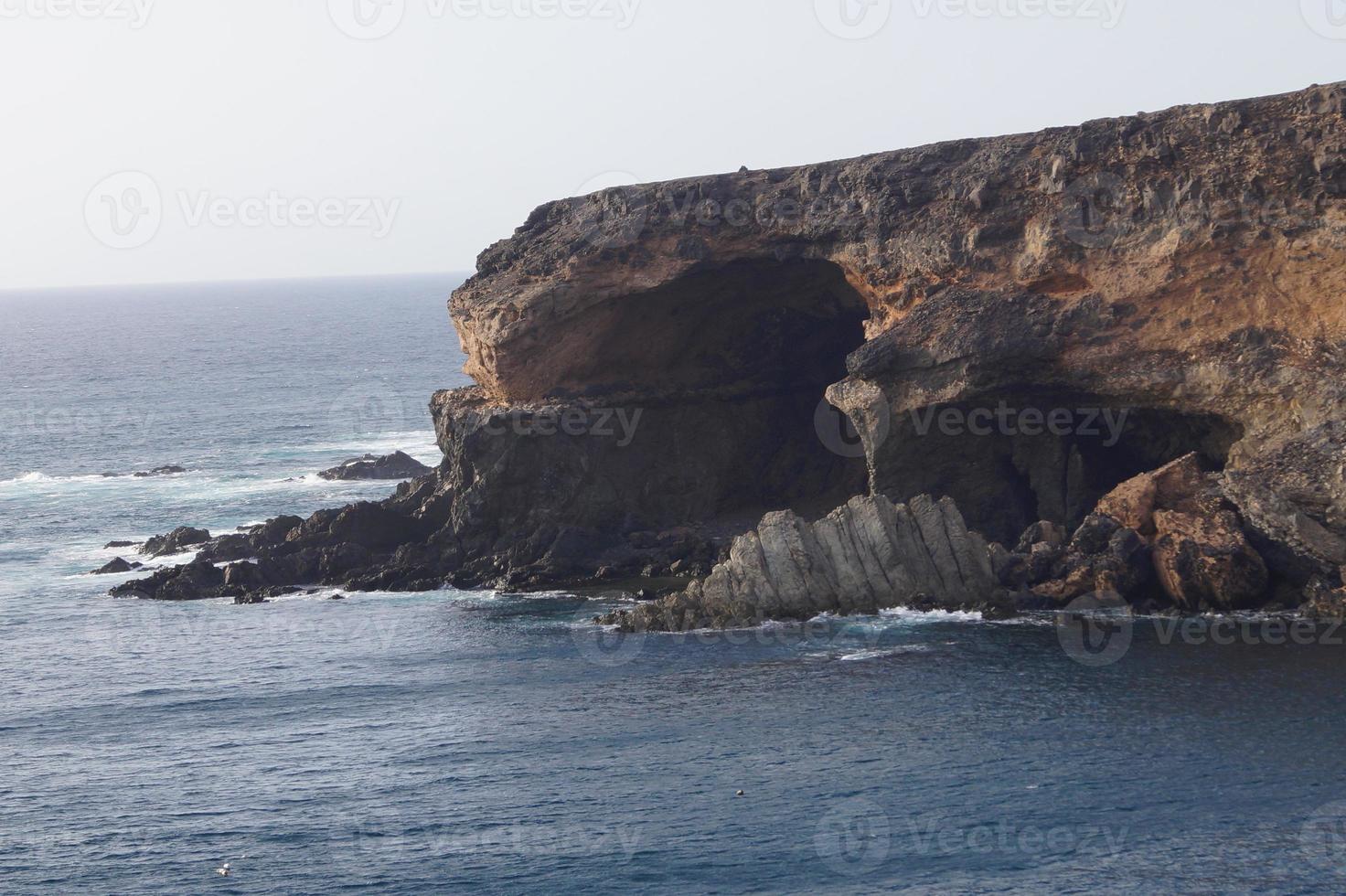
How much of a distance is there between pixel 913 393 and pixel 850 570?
7921 millimetres

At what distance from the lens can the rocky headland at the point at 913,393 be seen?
48.1m

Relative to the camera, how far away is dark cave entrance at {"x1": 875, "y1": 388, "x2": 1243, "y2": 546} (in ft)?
178

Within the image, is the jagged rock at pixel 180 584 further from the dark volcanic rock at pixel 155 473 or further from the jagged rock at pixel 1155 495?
the jagged rock at pixel 1155 495

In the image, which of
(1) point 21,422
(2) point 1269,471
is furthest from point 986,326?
(1) point 21,422

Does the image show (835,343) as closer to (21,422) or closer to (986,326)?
(986,326)

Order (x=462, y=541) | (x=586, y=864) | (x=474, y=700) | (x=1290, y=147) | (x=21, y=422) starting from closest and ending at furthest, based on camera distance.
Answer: (x=586, y=864) < (x=474, y=700) < (x=1290, y=147) < (x=462, y=541) < (x=21, y=422)

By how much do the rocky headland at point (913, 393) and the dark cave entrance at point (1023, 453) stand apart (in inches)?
4.1

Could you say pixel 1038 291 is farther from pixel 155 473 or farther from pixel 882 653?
pixel 155 473

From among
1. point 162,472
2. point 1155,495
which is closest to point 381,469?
point 162,472

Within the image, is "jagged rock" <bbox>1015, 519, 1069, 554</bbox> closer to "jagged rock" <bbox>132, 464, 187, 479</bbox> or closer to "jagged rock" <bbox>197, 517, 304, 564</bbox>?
"jagged rock" <bbox>197, 517, 304, 564</bbox>

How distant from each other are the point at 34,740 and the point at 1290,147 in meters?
42.8

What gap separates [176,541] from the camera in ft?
225

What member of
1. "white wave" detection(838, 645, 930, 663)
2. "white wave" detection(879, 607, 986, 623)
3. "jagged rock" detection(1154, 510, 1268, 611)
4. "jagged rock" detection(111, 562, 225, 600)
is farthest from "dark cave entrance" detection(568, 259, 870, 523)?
"jagged rock" detection(1154, 510, 1268, 611)

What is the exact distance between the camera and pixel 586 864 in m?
32.9
